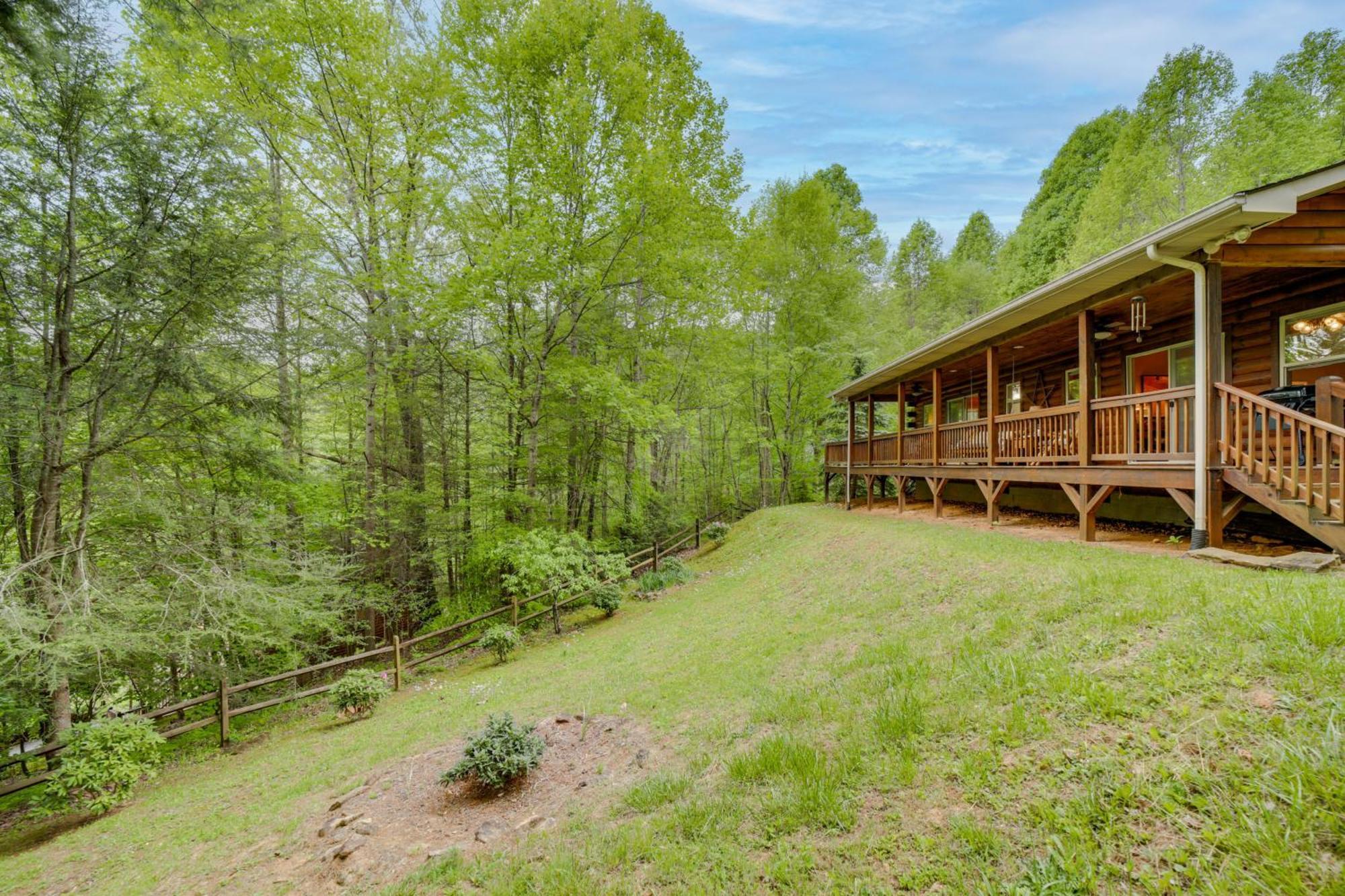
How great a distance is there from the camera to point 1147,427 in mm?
6273

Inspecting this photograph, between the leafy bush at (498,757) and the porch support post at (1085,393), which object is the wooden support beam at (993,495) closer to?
the porch support post at (1085,393)

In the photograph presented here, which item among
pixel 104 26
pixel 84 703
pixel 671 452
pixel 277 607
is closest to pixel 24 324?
pixel 104 26

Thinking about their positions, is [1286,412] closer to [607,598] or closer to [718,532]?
[607,598]

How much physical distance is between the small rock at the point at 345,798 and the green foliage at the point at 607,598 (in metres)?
6.30

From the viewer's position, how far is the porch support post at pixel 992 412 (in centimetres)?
895

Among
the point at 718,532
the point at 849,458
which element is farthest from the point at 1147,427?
the point at 718,532

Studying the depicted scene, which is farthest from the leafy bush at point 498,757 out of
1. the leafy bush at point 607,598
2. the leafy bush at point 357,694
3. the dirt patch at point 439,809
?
the leafy bush at point 607,598

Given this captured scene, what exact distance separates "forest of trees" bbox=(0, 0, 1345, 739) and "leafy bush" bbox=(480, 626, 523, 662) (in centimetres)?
172

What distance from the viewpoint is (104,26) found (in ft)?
17.8

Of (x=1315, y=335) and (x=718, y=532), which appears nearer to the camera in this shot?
(x=1315, y=335)

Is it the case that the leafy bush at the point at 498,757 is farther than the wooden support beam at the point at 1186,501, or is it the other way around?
the wooden support beam at the point at 1186,501

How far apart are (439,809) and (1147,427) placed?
903 centimetres

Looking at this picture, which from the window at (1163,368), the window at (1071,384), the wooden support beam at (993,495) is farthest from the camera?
the window at (1071,384)

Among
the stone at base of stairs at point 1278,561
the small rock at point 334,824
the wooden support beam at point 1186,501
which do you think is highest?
the wooden support beam at point 1186,501
